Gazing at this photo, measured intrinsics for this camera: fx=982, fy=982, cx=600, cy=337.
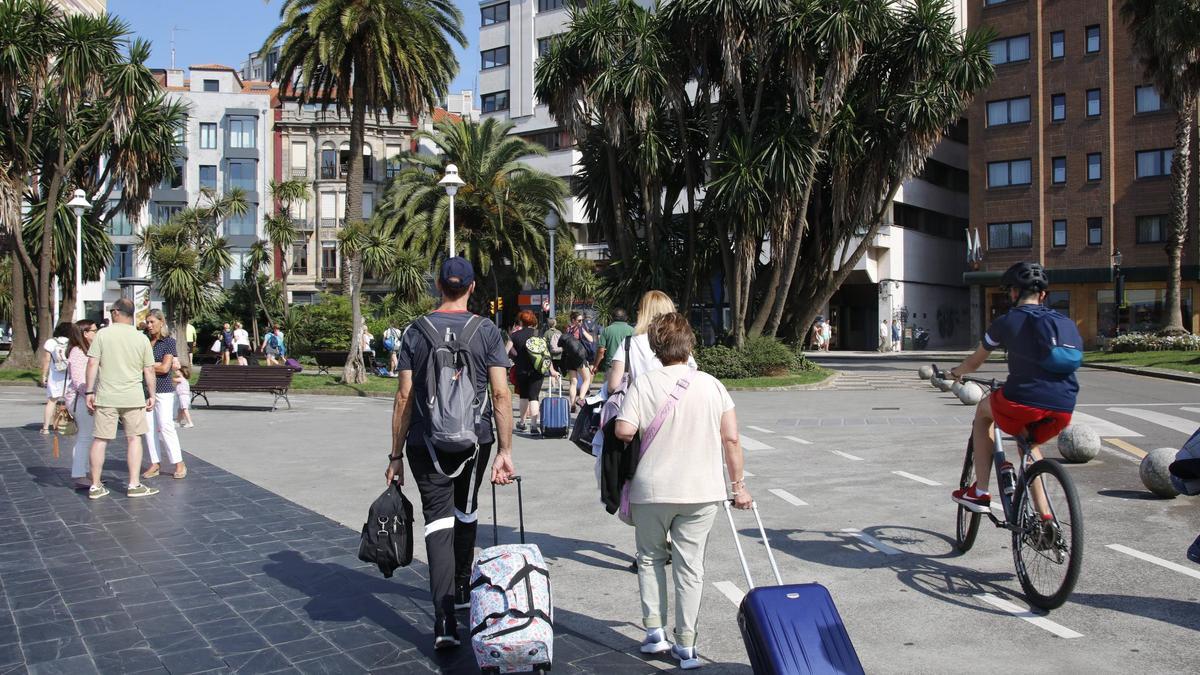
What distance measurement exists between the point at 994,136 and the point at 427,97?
3215 centimetres

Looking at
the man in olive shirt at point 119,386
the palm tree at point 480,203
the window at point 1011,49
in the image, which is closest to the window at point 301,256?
the palm tree at point 480,203

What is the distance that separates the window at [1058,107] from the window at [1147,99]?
292 centimetres

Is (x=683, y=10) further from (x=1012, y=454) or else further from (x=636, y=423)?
(x=636, y=423)

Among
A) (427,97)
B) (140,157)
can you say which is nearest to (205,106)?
(140,157)

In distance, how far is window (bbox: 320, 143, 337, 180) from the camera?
59.9 metres

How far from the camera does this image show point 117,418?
8.57 m

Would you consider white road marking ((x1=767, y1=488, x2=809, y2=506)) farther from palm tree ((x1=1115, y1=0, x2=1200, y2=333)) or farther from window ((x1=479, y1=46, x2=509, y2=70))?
window ((x1=479, y1=46, x2=509, y2=70))

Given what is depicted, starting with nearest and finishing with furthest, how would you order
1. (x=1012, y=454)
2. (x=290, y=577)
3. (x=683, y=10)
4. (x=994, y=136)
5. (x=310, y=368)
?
1. (x=290, y=577)
2. (x=1012, y=454)
3. (x=683, y=10)
4. (x=310, y=368)
5. (x=994, y=136)

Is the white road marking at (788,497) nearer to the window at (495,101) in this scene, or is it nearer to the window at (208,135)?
the window at (495,101)

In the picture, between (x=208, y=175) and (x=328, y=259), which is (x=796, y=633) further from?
(x=208, y=175)

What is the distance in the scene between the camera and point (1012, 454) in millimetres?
10641

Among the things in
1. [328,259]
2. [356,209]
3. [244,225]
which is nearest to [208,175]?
[244,225]

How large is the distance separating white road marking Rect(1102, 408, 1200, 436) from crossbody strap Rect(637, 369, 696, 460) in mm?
10480

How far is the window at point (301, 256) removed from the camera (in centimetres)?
5897
